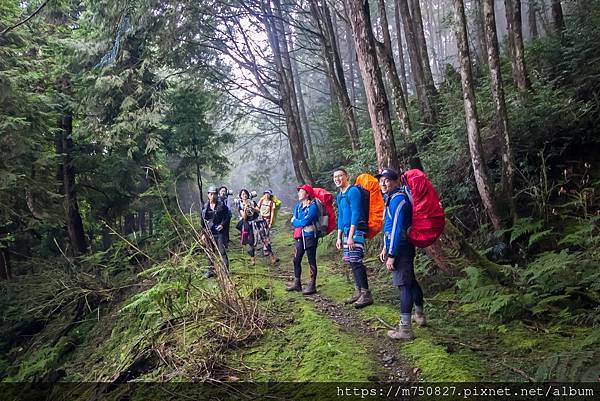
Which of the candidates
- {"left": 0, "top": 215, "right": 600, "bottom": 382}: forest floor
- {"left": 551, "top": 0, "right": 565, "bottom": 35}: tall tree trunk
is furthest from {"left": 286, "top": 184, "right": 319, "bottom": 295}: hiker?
{"left": 551, "top": 0, "right": 565, "bottom": 35}: tall tree trunk

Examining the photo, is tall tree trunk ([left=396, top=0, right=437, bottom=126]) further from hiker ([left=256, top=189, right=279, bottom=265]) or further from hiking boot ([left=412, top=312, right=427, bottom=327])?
hiking boot ([left=412, top=312, right=427, bottom=327])

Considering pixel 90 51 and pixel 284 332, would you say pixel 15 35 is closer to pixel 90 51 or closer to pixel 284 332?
pixel 90 51

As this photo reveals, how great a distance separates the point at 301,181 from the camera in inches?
622

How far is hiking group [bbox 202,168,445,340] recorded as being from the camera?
4891mm

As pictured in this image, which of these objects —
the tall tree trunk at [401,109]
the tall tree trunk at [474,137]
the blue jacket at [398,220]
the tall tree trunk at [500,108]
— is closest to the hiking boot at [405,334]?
the blue jacket at [398,220]

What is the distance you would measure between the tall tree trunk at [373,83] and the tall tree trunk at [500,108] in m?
2.29

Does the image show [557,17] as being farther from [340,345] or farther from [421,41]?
[340,345]

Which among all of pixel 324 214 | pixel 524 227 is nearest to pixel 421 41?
pixel 524 227

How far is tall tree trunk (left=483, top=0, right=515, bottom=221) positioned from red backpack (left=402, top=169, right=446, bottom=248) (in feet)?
11.2

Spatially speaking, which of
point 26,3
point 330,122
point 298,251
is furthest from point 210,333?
point 26,3

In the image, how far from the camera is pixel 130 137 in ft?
44.9

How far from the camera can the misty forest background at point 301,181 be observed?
506 cm

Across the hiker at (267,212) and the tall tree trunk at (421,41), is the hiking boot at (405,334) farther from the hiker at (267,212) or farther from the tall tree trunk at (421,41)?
the tall tree trunk at (421,41)

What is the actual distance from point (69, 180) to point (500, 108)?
1446 centimetres
